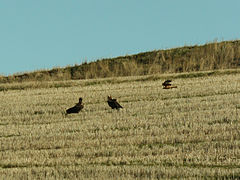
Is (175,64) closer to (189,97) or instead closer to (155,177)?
(189,97)

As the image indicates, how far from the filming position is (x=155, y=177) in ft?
28.6

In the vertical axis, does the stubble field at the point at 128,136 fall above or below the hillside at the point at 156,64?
below

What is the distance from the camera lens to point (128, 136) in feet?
41.2

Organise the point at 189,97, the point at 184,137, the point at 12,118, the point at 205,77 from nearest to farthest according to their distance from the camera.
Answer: the point at 184,137 → the point at 12,118 → the point at 189,97 → the point at 205,77

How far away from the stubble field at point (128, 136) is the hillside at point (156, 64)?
1200 cm

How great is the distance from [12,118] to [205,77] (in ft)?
42.9

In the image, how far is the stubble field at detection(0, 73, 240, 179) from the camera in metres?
9.32

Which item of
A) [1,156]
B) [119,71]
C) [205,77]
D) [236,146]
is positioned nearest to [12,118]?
[1,156]

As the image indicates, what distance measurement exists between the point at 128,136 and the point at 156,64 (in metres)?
23.6

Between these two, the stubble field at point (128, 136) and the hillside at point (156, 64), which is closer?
the stubble field at point (128, 136)

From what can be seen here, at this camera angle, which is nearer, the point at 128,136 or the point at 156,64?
the point at 128,136

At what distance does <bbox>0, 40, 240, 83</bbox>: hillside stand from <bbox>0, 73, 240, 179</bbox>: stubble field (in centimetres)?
1200

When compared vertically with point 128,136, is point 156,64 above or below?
above

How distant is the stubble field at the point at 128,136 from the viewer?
9.32 metres
